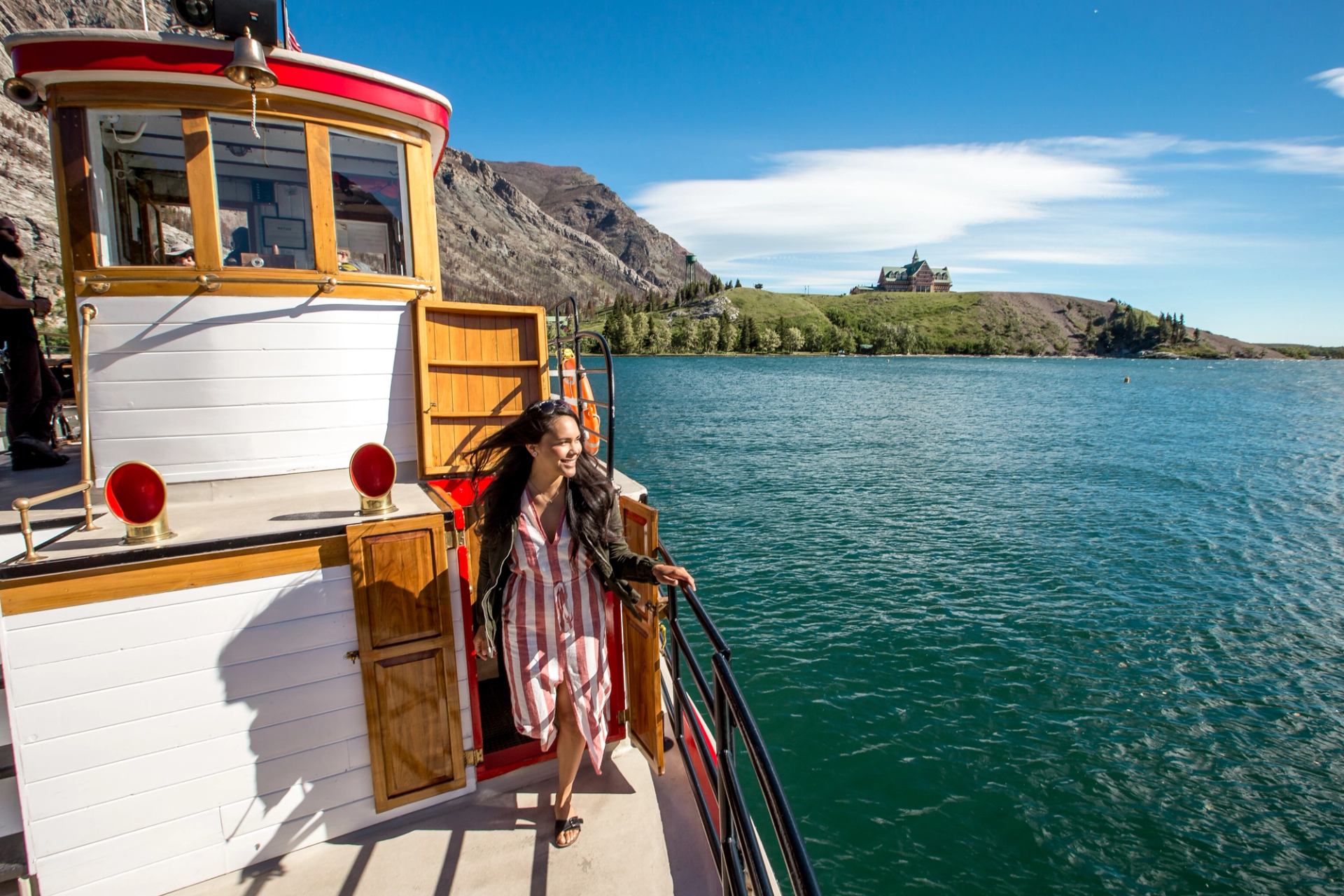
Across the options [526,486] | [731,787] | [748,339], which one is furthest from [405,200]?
[748,339]

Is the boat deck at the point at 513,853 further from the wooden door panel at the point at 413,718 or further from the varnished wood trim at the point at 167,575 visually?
the varnished wood trim at the point at 167,575

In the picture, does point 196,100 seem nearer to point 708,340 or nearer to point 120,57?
point 120,57

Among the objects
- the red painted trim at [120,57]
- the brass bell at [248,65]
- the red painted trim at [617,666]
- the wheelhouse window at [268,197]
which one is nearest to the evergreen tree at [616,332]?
the wheelhouse window at [268,197]

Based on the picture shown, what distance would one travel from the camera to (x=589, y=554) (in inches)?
147

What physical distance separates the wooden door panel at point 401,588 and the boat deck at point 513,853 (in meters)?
1.27

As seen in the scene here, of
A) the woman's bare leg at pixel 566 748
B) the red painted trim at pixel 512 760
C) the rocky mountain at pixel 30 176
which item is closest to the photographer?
the woman's bare leg at pixel 566 748

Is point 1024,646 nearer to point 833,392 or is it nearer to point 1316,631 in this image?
point 1316,631

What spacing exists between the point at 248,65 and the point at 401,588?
3590mm

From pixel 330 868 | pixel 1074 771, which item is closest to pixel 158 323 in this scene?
pixel 330 868

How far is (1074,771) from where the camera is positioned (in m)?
9.37

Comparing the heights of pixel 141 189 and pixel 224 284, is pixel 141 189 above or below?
above

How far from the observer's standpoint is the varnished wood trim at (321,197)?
5.13m

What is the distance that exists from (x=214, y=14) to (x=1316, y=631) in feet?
68.0

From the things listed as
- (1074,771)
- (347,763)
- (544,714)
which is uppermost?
(544,714)
